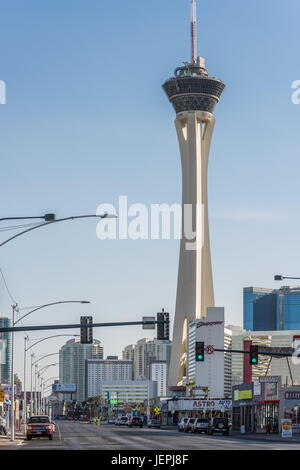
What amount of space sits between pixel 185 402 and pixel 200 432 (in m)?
72.5

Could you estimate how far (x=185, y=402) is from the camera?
167250 mm

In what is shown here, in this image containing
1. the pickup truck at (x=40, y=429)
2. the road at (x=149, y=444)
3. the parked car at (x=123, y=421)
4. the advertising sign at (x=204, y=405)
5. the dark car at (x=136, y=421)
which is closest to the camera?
the road at (x=149, y=444)

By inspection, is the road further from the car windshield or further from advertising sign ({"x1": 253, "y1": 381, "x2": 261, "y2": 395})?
advertising sign ({"x1": 253, "y1": 381, "x2": 261, "y2": 395})

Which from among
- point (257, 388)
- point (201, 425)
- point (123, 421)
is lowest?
point (123, 421)

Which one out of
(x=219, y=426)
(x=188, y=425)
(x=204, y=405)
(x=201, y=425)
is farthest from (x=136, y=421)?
(x=219, y=426)

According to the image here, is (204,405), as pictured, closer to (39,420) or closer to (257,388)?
(257,388)

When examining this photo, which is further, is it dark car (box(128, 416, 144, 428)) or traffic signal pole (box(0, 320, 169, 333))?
dark car (box(128, 416, 144, 428))

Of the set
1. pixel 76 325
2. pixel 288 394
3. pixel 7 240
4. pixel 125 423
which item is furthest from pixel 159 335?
pixel 125 423

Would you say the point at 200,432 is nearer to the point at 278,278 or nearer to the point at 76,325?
the point at 278,278

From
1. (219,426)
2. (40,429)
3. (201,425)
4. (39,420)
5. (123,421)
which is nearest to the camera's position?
(40,429)

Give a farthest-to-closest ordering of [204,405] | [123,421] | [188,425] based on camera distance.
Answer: [204,405] < [123,421] < [188,425]

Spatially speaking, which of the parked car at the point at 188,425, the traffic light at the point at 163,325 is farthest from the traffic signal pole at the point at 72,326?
the parked car at the point at 188,425

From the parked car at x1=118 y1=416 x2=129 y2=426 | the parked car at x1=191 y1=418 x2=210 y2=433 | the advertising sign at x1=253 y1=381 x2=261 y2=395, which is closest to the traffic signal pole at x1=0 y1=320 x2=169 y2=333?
the parked car at x1=191 y1=418 x2=210 y2=433

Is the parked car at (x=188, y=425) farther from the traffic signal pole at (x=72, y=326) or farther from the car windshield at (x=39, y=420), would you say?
the traffic signal pole at (x=72, y=326)
